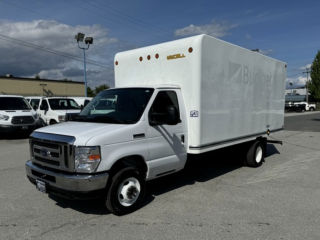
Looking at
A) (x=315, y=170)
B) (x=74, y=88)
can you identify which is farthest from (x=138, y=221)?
(x=74, y=88)

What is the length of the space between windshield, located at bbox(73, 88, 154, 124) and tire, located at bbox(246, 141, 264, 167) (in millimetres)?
3884

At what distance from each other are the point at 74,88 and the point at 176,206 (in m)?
54.1

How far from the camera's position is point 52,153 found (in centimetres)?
443

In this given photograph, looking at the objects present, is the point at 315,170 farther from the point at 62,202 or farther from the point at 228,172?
the point at 62,202

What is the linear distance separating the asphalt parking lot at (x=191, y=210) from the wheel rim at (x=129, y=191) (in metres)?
0.22

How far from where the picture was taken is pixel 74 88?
184 feet

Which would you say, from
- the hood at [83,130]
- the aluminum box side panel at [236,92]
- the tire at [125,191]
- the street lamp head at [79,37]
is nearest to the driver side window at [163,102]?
the aluminum box side panel at [236,92]

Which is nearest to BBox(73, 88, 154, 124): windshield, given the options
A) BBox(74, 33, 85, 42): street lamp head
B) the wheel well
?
the wheel well

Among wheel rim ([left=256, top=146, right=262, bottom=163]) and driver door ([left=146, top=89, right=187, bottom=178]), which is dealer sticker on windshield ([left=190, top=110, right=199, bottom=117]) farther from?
wheel rim ([left=256, top=146, right=262, bottom=163])

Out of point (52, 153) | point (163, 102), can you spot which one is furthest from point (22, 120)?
point (163, 102)

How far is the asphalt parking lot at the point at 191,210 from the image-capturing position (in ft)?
13.3

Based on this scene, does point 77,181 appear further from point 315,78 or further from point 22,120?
point 315,78

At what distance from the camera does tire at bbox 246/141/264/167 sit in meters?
7.75

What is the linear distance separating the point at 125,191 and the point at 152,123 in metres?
1.20
